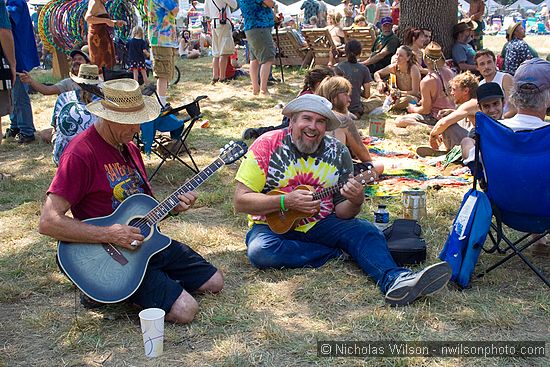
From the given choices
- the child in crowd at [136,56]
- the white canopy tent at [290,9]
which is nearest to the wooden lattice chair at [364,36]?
the child in crowd at [136,56]

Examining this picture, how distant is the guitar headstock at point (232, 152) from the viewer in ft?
12.6

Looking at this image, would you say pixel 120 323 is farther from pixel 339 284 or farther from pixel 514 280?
pixel 514 280

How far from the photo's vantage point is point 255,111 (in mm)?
9586

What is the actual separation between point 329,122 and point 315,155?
0.76ft

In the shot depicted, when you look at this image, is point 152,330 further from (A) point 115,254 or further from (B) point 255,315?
(B) point 255,315

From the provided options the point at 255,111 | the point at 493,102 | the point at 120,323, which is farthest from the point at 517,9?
the point at 120,323

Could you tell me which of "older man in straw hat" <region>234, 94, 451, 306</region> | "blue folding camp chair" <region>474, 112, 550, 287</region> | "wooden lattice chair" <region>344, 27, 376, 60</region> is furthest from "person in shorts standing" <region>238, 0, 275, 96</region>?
"blue folding camp chair" <region>474, 112, 550, 287</region>

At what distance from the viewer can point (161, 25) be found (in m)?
9.18

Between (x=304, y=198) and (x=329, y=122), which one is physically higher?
(x=329, y=122)

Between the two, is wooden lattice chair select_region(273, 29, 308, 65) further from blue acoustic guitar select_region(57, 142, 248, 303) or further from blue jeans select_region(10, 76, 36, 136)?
blue acoustic guitar select_region(57, 142, 248, 303)

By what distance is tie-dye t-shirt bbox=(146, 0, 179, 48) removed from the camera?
9164 mm

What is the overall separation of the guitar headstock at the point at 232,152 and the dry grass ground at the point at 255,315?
0.81 meters

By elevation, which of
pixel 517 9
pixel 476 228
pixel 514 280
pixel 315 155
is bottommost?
pixel 517 9

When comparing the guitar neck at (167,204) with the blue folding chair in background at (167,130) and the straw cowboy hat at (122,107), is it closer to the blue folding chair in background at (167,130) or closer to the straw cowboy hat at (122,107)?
the straw cowboy hat at (122,107)
